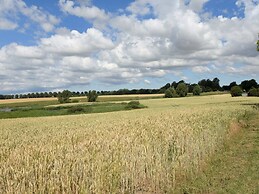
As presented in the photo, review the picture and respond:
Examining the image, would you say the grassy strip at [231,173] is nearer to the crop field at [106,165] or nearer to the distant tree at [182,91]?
the crop field at [106,165]

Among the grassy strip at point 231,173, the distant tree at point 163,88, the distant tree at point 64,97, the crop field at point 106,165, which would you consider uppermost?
the distant tree at point 163,88

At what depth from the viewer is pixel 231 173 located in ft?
38.9

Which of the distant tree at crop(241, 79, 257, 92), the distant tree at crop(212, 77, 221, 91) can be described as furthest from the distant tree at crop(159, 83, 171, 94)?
the distant tree at crop(241, 79, 257, 92)

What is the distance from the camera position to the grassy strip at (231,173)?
10.0 metres

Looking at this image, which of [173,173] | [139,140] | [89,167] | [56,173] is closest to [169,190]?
[173,173]

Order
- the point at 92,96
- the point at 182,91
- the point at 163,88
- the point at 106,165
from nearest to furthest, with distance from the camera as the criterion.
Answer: the point at 106,165 → the point at 92,96 → the point at 182,91 → the point at 163,88

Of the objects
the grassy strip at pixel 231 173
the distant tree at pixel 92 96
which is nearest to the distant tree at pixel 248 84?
the distant tree at pixel 92 96

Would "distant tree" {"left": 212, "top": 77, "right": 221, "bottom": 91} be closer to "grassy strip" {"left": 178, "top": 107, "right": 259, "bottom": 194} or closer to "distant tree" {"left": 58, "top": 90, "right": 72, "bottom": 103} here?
"distant tree" {"left": 58, "top": 90, "right": 72, "bottom": 103}

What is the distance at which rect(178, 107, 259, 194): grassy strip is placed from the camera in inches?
396

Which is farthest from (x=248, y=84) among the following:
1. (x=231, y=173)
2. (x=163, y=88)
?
(x=231, y=173)

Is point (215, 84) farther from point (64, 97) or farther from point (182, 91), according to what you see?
point (64, 97)

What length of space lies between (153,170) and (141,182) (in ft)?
1.84

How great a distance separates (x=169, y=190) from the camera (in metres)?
9.99

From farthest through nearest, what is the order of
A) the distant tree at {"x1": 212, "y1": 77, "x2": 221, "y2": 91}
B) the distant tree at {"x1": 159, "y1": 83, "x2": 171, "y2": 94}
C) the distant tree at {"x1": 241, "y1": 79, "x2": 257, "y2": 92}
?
the distant tree at {"x1": 212, "y1": 77, "x2": 221, "y2": 91}
the distant tree at {"x1": 159, "y1": 83, "x2": 171, "y2": 94}
the distant tree at {"x1": 241, "y1": 79, "x2": 257, "y2": 92}
